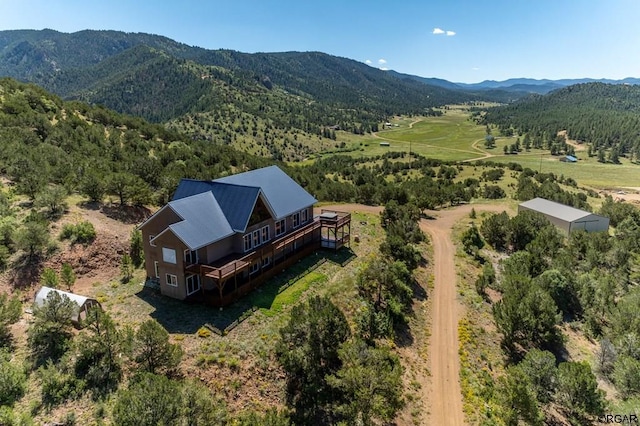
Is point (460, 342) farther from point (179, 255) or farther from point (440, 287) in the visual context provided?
point (179, 255)

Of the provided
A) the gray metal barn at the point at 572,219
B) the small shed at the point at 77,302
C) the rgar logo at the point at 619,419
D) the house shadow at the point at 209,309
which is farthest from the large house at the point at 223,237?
the gray metal barn at the point at 572,219

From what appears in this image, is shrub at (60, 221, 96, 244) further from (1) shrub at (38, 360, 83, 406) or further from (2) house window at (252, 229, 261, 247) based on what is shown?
(1) shrub at (38, 360, 83, 406)

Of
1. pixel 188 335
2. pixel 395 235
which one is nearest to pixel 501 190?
pixel 395 235

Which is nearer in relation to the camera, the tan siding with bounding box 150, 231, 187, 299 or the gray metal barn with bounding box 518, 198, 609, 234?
the tan siding with bounding box 150, 231, 187, 299

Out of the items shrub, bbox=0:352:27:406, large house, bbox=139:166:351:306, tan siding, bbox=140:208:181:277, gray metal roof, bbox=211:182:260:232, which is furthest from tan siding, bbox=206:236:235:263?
shrub, bbox=0:352:27:406

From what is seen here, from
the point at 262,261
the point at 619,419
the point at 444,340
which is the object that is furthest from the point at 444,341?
the point at 262,261

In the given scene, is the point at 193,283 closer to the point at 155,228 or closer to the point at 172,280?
the point at 172,280

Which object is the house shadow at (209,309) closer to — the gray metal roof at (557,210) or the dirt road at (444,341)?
the dirt road at (444,341)

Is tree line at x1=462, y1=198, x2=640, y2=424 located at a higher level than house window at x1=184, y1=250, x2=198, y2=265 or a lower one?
lower
